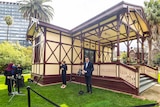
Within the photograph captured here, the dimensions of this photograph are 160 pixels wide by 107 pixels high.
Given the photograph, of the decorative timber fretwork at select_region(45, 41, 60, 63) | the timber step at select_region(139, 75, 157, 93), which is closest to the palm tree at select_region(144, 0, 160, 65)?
the timber step at select_region(139, 75, 157, 93)

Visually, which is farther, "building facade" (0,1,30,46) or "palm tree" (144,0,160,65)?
"building facade" (0,1,30,46)

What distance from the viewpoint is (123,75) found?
7195 millimetres

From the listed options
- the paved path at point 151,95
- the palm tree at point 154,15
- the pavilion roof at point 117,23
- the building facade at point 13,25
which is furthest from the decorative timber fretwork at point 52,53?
the building facade at point 13,25

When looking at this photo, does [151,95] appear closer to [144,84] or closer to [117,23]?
[144,84]

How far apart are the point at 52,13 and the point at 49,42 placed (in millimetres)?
17355

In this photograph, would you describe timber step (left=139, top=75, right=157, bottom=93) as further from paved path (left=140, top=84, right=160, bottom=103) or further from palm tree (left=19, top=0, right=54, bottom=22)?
palm tree (left=19, top=0, right=54, bottom=22)

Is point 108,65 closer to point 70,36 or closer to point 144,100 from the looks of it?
point 144,100

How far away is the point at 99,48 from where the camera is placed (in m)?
9.03

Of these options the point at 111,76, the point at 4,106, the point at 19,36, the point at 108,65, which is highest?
the point at 19,36

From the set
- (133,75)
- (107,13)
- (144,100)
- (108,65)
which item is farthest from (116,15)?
(144,100)

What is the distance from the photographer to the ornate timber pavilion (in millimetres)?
7238

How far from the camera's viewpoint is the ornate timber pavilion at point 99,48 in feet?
23.7

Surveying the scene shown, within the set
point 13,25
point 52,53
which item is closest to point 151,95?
point 52,53

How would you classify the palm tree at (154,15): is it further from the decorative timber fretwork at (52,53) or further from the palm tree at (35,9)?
the palm tree at (35,9)
